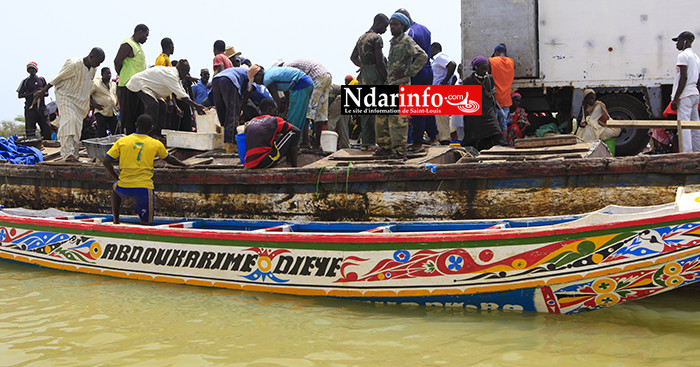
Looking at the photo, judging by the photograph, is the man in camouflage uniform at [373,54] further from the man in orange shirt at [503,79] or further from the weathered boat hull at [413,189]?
the man in orange shirt at [503,79]

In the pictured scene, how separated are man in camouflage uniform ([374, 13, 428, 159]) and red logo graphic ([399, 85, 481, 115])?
5.1 inches

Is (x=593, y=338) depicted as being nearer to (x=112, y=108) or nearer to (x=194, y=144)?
(x=194, y=144)

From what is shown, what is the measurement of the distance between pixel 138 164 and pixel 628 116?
7508 millimetres

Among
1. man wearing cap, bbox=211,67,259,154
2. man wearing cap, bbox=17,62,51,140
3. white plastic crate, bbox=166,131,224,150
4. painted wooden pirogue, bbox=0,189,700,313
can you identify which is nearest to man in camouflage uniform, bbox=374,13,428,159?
painted wooden pirogue, bbox=0,189,700,313

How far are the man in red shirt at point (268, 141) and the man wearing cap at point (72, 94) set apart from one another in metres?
2.72

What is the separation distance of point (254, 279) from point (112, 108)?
5.95 metres

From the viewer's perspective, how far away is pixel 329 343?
3.75m

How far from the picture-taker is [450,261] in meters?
4.12

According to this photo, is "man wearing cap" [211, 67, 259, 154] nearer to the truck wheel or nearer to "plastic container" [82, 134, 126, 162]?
"plastic container" [82, 134, 126, 162]

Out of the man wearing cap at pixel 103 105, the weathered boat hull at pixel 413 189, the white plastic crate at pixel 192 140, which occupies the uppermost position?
the man wearing cap at pixel 103 105

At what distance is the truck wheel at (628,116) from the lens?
9453 millimetres

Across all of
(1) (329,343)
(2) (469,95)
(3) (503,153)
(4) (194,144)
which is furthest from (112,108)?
(1) (329,343)

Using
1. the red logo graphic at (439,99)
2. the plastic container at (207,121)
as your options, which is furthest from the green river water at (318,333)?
the plastic container at (207,121)

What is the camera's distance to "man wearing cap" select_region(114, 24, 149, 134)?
766 cm
